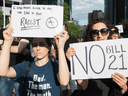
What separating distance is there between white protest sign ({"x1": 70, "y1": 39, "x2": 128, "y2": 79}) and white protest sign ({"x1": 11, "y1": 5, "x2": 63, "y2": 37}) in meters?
0.52

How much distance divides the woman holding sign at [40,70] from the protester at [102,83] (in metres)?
0.24

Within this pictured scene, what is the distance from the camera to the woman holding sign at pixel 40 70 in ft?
6.16

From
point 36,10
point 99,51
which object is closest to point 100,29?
point 99,51

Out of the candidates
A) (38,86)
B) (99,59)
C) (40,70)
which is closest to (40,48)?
(40,70)

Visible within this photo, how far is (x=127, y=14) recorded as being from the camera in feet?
246

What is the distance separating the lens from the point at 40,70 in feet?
6.77

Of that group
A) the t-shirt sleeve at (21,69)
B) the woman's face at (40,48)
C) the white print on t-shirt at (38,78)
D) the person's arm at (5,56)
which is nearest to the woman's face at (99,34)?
the woman's face at (40,48)

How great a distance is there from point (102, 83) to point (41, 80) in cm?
83

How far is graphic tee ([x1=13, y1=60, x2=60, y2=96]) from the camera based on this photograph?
6.49 feet

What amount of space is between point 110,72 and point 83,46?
48cm

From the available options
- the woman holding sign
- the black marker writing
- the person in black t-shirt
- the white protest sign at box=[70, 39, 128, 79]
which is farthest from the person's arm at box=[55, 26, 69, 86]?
the person in black t-shirt

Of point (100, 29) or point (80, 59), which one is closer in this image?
point (80, 59)

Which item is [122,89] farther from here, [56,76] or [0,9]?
[0,9]

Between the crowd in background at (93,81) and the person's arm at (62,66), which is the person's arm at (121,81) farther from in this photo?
the person's arm at (62,66)
